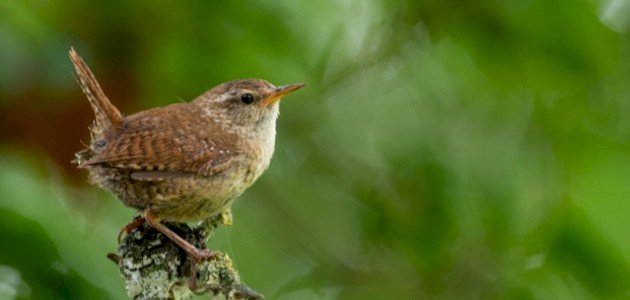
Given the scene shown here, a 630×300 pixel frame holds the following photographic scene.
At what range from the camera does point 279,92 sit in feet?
13.1

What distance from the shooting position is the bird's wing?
3.61m

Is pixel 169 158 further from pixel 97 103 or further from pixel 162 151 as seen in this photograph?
pixel 97 103

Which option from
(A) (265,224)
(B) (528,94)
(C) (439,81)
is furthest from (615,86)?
(A) (265,224)

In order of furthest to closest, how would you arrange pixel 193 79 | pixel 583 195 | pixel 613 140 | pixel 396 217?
pixel 396 217
pixel 193 79
pixel 613 140
pixel 583 195

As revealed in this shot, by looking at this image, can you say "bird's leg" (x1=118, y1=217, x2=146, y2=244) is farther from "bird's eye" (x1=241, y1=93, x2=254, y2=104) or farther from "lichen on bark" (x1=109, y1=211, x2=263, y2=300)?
"bird's eye" (x1=241, y1=93, x2=254, y2=104)

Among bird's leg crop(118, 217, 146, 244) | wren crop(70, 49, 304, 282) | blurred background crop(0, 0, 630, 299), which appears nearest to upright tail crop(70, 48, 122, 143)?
wren crop(70, 49, 304, 282)

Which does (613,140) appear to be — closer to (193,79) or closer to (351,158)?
(351,158)

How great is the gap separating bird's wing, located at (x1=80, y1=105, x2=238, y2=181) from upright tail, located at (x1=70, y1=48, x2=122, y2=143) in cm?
5

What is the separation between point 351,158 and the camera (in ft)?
15.1

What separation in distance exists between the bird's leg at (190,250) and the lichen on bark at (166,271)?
0.01 meters

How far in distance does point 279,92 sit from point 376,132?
613 millimetres

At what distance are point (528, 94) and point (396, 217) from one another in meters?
0.72

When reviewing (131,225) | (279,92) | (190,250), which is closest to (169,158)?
(131,225)

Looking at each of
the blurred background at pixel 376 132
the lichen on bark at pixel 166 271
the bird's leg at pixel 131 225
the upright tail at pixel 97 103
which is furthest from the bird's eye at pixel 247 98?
the lichen on bark at pixel 166 271
